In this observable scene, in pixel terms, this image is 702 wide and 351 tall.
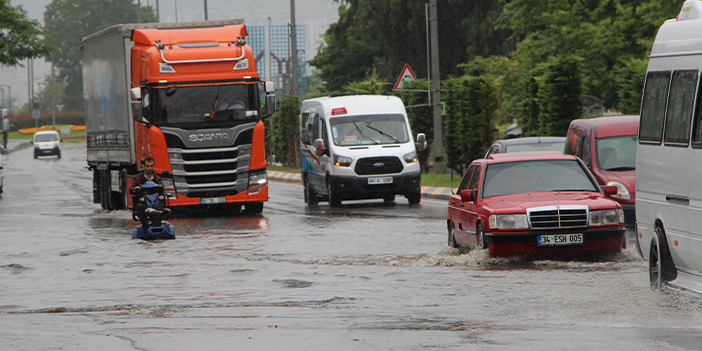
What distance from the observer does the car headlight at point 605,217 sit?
11.5m

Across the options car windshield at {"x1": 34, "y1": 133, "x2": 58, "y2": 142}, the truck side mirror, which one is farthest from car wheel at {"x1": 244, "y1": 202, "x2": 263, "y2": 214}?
car windshield at {"x1": 34, "y1": 133, "x2": 58, "y2": 142}

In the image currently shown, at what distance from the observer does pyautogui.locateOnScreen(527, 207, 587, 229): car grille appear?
1140cm

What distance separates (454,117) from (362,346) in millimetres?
23970

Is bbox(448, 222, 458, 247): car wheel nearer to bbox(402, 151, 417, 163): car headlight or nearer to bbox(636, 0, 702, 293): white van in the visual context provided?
bbox(636, 0, 702, 293): white van

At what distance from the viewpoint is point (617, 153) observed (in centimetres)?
1622

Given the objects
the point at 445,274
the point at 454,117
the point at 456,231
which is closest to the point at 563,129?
the point at 454,117

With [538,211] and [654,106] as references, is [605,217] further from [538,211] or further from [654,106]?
[654,106]

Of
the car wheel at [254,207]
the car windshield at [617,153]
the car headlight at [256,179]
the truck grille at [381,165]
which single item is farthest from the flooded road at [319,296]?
the truck grille at [381,165]

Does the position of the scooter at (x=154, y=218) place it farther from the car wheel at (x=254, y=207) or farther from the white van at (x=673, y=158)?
the white van at (x=673, y=158)

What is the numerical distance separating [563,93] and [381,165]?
5.91m

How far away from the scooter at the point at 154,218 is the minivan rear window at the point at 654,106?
8911 millimetres

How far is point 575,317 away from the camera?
816cm

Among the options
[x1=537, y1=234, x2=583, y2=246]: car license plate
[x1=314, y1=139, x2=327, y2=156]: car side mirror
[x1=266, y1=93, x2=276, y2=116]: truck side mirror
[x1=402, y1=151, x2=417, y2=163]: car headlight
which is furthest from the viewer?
[x1=314, y1=139, x2=327, y2=156]: car side mirror

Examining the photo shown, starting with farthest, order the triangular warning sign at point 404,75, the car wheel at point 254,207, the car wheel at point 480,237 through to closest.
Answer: the triangular warning sign at point 404,75 → the car wheel at point 254,207 → the car wheel at point 480,237
